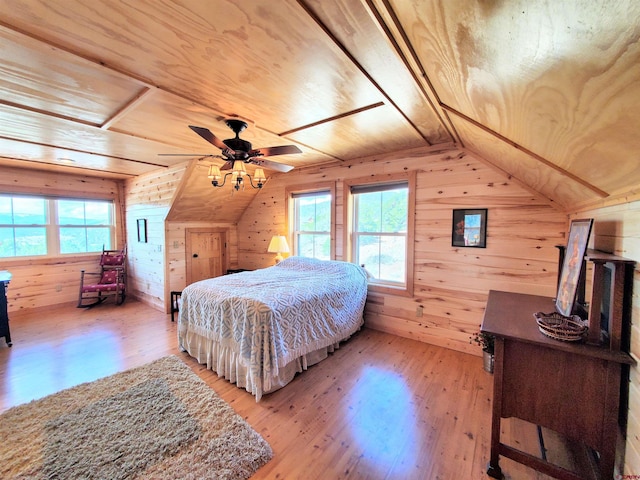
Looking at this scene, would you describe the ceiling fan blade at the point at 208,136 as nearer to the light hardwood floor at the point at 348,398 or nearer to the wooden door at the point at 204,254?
the light hardwood floor at the point at 348,398

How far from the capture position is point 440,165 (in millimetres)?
3018

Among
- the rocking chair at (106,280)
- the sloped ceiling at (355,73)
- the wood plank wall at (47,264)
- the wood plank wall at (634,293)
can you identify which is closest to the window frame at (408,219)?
the sloped ceiling at (355,73)

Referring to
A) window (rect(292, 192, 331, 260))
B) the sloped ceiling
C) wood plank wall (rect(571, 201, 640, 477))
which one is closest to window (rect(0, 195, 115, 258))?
the sloped ceiling

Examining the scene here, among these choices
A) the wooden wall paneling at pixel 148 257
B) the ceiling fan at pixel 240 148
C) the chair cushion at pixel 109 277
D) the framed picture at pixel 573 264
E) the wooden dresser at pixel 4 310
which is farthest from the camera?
the chair cushion at pixel 109 277

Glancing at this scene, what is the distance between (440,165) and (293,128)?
1.76 m

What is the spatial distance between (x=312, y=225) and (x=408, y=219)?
1.66 metres

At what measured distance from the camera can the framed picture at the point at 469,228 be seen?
2.79 m

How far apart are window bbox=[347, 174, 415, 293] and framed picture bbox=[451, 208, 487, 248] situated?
50 cm

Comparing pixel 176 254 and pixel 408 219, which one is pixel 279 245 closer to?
pixel 176 254

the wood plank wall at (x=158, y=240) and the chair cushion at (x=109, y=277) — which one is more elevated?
the wood plank wall at (x=158, y=240)

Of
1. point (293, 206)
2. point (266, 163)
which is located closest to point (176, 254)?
point (293, 206)

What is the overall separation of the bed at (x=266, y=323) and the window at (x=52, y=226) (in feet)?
12.3

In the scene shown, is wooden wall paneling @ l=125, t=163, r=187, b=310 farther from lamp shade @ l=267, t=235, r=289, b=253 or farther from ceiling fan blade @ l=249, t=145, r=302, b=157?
ceiling fan blade @ l=249, t=145, r=302, b=157

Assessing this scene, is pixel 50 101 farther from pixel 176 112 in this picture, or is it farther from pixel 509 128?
pixel 509 128
